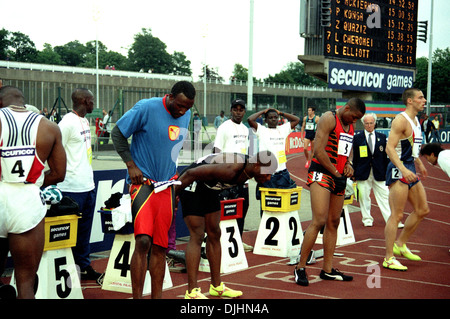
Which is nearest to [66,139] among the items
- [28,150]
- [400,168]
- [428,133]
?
[28,150]

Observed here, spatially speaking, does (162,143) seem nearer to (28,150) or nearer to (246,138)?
(28,150)

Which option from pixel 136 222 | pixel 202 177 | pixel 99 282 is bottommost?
pixel 99 282

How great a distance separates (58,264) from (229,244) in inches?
100

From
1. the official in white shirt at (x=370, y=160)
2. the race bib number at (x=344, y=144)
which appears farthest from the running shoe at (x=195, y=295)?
the official in white shirt at (x=370, y=160)

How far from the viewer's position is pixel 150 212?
5184 mm

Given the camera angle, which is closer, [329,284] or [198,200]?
[198,200]

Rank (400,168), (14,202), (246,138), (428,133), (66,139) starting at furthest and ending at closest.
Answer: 1. (428,133)
2. (246,138)
3. (400,168)
4. (66,139)
5. (14,202)

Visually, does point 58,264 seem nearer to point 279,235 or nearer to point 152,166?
point 152,166

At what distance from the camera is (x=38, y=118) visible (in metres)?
4.71

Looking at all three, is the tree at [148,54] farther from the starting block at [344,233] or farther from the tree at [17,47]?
the starting block at [344,233]

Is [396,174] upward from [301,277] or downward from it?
upward

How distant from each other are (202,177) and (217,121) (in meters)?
27.1

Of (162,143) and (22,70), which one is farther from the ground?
(22,70)

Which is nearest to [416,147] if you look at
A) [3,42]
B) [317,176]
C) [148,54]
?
[317,176]
